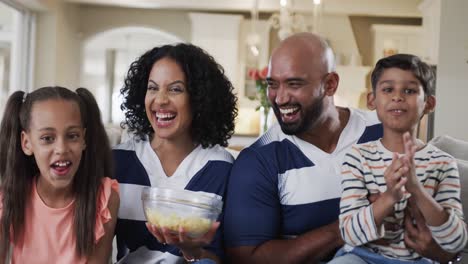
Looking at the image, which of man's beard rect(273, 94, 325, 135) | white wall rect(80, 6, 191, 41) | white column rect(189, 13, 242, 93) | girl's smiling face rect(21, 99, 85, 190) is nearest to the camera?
girl's smiling face rect(21, 99, 85, 190)

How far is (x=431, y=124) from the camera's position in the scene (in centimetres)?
536

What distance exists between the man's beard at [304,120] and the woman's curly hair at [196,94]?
0.73 ft

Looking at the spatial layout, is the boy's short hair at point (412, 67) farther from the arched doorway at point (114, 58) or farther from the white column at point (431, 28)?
the arched doorway at point (114, 58)

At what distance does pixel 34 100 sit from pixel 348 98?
22.4 feet

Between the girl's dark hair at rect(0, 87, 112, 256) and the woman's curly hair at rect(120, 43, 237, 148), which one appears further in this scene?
the woman's curly hair at rect(120, 43, 237, 148)

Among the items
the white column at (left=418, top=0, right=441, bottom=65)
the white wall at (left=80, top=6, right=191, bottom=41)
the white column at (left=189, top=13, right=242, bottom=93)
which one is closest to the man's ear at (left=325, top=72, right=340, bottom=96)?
the white column at (left=418, top=0, right=441, bottom=65)

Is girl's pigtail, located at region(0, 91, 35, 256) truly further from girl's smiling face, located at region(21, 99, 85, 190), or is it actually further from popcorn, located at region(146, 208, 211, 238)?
popcorn, located at region(146, 208, 211, 238)

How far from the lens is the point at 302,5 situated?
742cm

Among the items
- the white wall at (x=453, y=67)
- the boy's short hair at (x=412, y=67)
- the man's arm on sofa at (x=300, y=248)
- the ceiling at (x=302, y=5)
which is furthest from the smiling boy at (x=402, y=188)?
the ceiling at (x=302, y=5)

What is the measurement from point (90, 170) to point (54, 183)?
0.43ft

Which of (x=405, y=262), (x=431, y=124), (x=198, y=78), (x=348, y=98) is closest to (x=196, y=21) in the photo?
(x=348, y=98)

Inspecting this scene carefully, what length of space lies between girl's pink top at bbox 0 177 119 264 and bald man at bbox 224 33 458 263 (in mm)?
443

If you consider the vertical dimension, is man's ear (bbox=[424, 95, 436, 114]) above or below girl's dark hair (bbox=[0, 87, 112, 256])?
above

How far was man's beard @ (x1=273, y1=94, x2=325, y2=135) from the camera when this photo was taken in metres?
1.92
